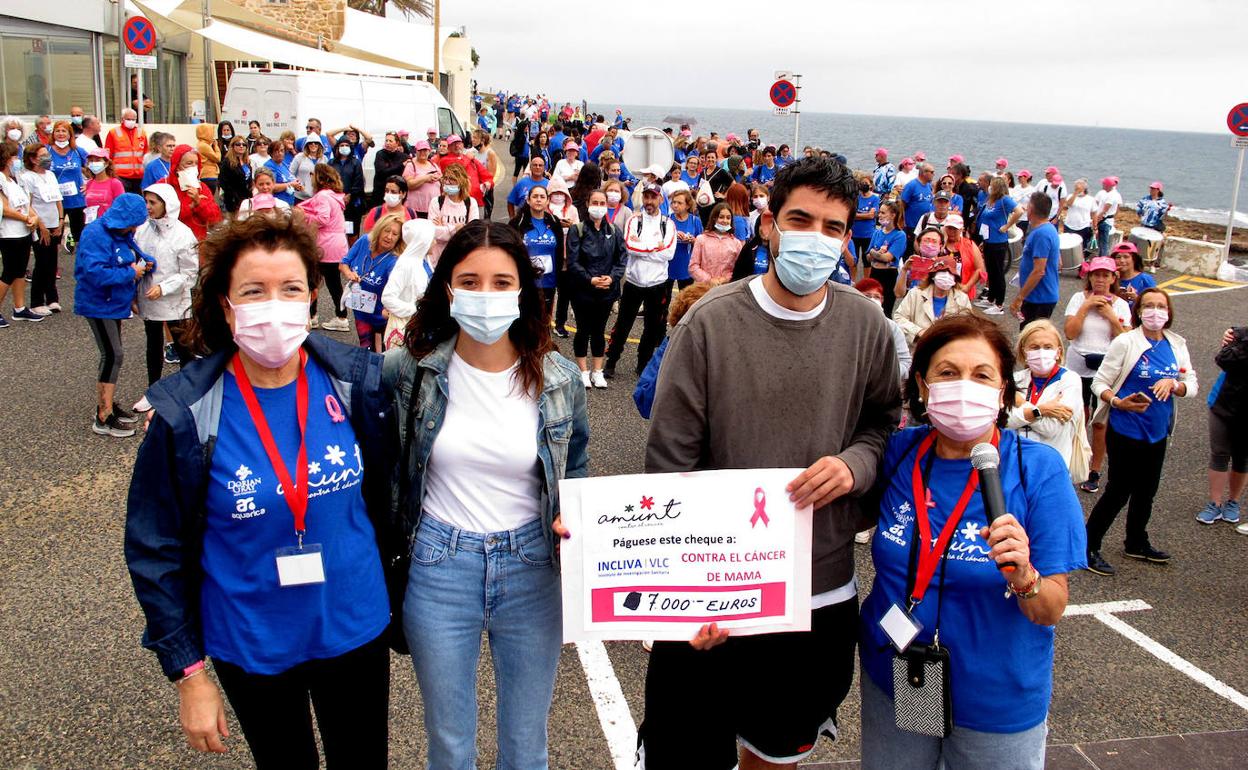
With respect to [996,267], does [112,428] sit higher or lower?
lower

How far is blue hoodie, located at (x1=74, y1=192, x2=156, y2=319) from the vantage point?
702cm

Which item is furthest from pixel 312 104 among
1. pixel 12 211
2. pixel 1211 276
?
pixel 1211 276

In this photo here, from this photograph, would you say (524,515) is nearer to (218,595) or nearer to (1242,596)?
(218,595)

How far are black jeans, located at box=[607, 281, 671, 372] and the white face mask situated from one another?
4709 millimetres

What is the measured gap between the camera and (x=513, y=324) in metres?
2.81

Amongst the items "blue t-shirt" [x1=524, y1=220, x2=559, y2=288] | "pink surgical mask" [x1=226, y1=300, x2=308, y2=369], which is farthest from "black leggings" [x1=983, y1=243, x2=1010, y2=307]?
"pink surgical mask" [x1=226, y1=300, x2=308, y2=369]

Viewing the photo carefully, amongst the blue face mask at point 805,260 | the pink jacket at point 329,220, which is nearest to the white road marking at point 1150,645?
the blue face mask at point 805,260

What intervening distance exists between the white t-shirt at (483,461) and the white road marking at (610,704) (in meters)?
1.65

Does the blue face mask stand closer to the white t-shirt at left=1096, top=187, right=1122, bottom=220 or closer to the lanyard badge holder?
the lanyard badge holder

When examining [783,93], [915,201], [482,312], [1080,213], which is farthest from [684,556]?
[1080,213]

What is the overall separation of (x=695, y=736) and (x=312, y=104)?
65.2ft

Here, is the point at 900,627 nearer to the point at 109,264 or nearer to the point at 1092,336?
the point at 1092,336

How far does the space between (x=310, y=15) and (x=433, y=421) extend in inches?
1468

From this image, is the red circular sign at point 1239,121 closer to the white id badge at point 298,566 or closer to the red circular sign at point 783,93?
the red circular sign at point 783,93
